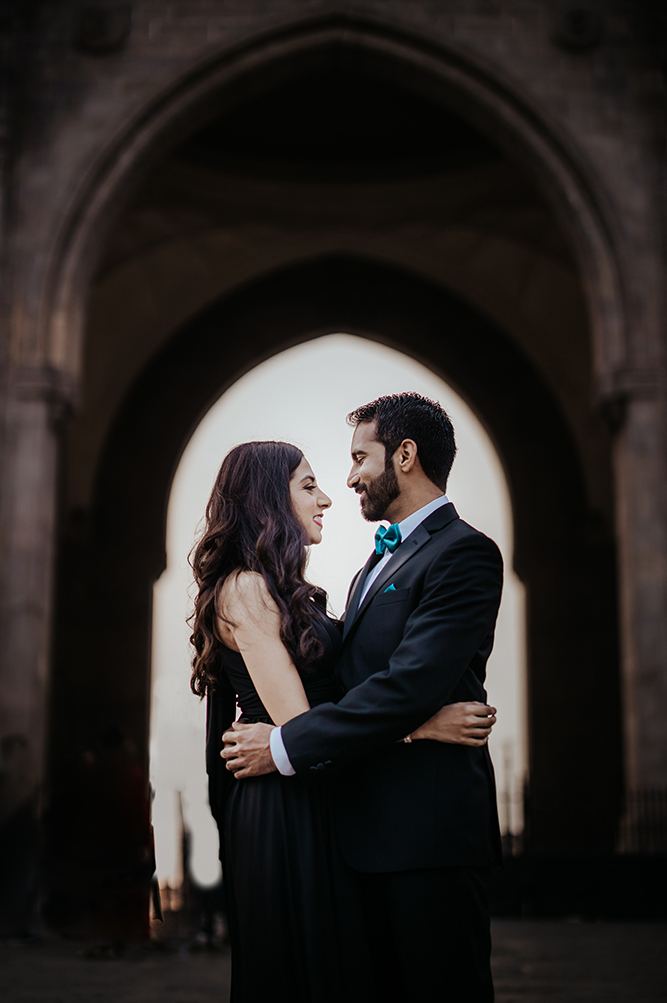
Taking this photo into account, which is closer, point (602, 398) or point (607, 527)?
point (602, 398)

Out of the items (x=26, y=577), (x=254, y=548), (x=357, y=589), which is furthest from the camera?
(x=26, y=577)

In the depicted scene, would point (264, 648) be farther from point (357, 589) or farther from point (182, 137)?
point (182, 137)

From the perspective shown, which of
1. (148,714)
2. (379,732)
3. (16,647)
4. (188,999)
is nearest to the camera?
(379,732)

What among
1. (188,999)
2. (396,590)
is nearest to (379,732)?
(396,590)

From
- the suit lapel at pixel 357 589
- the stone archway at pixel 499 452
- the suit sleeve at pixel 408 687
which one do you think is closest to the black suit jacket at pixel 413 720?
the suit sleeve at pixel 408 687

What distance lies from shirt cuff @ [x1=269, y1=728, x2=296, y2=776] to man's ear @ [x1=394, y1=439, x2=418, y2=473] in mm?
645

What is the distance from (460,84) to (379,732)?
976 cm

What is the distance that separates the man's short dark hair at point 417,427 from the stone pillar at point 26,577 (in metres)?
7.04

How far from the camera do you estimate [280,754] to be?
210 centimetres

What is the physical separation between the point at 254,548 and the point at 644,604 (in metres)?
7.96

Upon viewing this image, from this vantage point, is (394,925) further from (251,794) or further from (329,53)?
(329,53)

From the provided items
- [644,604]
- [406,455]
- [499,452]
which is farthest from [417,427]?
[499,452]

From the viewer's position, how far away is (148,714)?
1616 centimetres

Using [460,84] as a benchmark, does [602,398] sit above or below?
below
